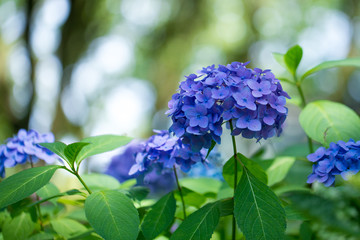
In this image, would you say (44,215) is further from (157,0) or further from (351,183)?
(157,0)

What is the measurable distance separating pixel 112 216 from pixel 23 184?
0.92 ft

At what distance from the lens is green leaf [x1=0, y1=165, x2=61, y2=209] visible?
37.8 inches

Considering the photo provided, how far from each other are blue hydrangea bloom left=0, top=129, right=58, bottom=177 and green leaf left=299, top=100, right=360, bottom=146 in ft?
3.28

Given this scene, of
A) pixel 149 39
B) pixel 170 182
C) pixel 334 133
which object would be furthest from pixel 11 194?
pixel 149 39

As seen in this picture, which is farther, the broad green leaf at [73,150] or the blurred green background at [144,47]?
the blurred green background at [144,47]

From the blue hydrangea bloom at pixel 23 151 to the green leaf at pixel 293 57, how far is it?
3.42 feet

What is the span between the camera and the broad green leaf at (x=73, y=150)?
1.01 meters

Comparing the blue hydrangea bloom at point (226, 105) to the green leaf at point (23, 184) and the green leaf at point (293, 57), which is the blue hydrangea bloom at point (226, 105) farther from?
the green leaf at point (293, 57)

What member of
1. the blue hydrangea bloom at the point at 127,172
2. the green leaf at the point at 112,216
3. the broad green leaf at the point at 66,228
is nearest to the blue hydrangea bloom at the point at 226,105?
the green leaf at the point at 112,216

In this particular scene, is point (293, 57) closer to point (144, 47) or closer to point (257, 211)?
point (257, 211)

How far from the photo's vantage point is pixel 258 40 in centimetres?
1381

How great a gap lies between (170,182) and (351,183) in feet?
4.56

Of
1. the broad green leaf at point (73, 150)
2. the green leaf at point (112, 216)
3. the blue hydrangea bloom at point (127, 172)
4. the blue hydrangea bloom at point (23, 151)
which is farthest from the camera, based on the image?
the blue hydrangea bloom at point (127, 172)

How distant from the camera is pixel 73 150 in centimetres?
103
